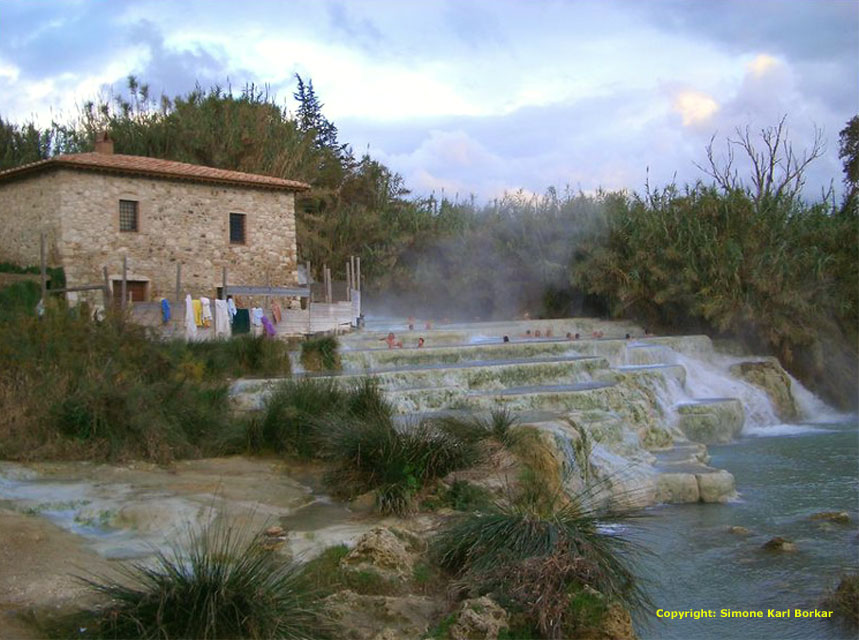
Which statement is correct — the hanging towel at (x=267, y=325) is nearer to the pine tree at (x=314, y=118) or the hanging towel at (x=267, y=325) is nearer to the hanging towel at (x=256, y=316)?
the hanging towel at (x=256, y=316)

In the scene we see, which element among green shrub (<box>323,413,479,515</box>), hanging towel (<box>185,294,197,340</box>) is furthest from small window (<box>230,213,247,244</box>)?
green shrub (<box>323,413,479,515</box>)

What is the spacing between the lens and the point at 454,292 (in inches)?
1238

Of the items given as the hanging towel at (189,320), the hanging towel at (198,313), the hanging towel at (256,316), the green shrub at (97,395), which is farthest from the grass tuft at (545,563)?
the hanging towel at (256,316)

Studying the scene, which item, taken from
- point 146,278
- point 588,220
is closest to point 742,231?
point 588,220

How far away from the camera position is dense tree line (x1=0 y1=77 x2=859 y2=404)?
2239cm

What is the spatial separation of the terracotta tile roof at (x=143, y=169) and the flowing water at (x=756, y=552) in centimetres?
1517

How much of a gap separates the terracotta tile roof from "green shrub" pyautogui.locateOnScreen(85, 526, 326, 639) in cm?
1817

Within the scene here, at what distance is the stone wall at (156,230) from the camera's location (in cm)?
2148

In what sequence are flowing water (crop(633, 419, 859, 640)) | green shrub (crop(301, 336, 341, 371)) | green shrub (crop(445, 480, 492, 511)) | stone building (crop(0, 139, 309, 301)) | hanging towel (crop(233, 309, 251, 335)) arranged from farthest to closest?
stone building (crop(0, 139, 309, 301))
hanging towel (crop(233, 309, 251, 335))
green shrub (crop(301, 336, 341, 371))
green shrub (crop(445, 480, 492, 511))
flowing water (crop(633, 419, 859, 640))

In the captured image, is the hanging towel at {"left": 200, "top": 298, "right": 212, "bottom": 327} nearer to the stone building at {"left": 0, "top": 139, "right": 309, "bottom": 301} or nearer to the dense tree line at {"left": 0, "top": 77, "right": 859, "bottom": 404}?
the stone building at {"left": 0, "top": 139, "right": 309, "bottom": 301}

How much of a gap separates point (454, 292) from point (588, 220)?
5774mm

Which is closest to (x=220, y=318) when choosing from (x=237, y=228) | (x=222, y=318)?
(x=222, y=318)

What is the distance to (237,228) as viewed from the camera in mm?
24641

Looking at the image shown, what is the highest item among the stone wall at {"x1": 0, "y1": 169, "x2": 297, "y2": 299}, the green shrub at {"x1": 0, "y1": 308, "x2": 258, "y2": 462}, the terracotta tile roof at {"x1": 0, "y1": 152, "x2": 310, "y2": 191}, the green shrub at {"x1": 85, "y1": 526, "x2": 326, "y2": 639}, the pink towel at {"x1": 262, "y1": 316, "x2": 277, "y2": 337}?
the terracotta tile roof at {"x1": 0, "y1": 152, "x2": 310, "y2": 191}
